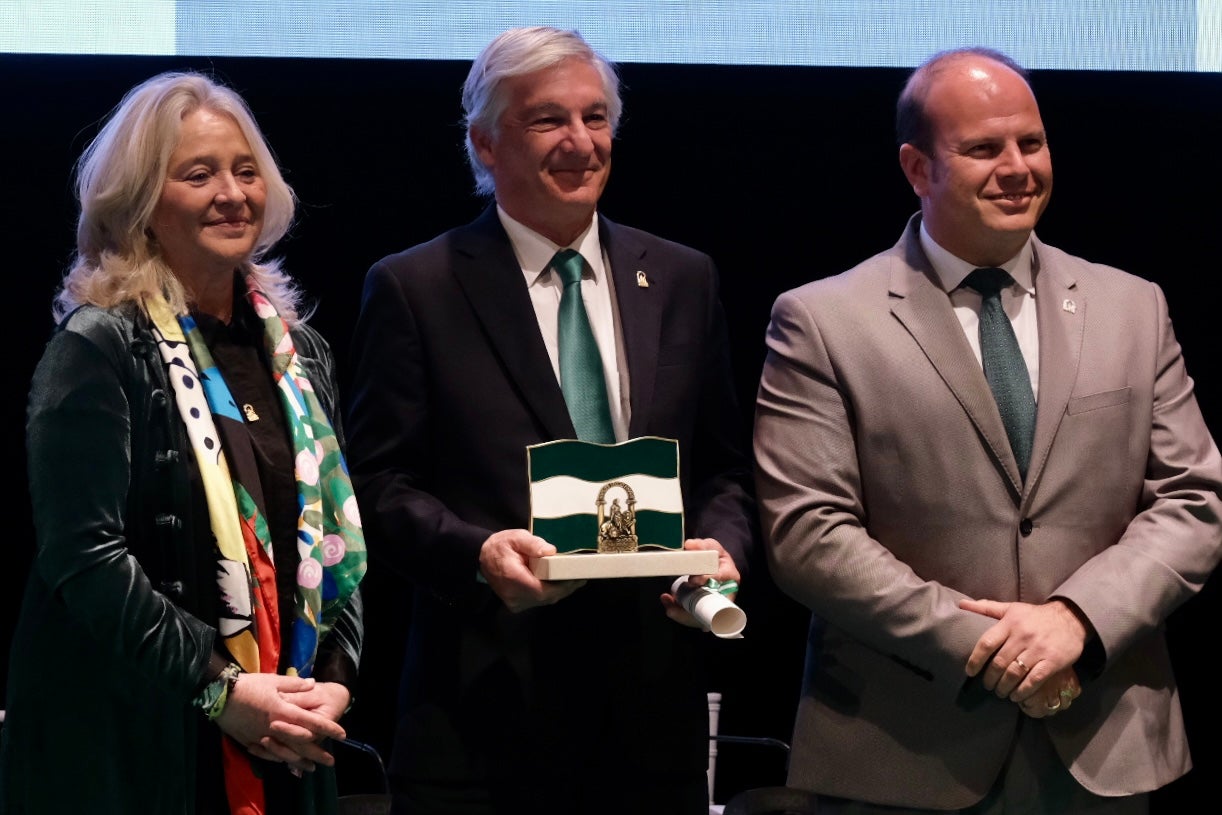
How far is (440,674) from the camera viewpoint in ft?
8.77

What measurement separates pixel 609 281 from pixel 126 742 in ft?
3.59

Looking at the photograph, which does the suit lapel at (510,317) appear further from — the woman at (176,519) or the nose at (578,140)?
the woman at (176,519)

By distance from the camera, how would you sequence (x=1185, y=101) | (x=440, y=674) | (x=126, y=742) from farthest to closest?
(x=1185, y=101) → (x=440, y=674) → (x=126, y=742)

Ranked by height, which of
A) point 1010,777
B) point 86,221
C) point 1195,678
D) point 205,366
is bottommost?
point 1195,678

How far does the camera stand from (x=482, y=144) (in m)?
2.90

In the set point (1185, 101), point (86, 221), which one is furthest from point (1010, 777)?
point (1185, 101)

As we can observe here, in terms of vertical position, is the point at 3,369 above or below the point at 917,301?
below

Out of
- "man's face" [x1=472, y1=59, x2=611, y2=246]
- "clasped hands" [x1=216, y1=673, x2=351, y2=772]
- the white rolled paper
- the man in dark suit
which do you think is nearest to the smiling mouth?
the man in dark suit

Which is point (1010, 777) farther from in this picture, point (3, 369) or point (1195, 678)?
point (3, 369)

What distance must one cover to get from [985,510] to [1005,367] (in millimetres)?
253

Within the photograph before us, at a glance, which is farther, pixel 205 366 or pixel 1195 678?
pixel 1195 678

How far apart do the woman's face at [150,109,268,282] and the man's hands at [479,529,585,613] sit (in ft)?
2.07

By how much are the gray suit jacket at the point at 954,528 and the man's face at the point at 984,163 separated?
0.43 feet

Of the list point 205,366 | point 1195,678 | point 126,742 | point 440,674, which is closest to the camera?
point 126,742
